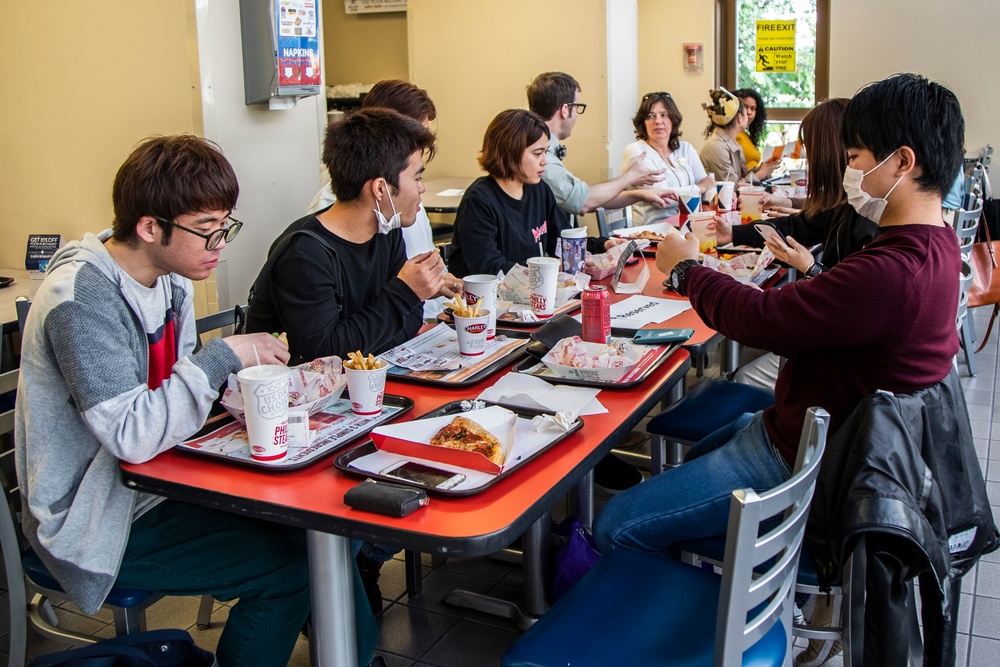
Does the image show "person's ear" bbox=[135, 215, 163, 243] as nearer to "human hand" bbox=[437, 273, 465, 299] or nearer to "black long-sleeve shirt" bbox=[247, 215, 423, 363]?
"black long-sleeve shirt" bbox=[247, 215, 423, 363]

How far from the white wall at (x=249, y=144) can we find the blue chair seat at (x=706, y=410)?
169 cm

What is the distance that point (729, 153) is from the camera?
6297 millimetres

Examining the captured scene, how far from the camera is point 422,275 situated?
227 centimetres

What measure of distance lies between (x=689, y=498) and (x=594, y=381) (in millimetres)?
329

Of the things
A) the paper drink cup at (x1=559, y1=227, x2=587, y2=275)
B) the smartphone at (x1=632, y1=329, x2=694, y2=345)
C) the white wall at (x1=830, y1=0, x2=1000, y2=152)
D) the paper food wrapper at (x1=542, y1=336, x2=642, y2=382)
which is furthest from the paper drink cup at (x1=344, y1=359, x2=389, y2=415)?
the white wall at (x1=830, y1=0, x2=1000, y2=152)

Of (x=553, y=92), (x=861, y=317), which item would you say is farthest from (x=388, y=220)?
(x=553, y=92)

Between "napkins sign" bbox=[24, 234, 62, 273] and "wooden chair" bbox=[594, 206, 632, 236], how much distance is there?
2.21m

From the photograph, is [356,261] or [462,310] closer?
[462,310]

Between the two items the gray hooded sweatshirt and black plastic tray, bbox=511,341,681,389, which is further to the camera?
black plastic tray, bbox=511,341,681,389

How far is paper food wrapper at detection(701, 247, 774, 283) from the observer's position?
3.08m

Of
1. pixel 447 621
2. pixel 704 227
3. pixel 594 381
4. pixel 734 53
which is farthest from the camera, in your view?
pixel 734 53

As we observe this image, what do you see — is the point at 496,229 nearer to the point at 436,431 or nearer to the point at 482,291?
the point at 482,291

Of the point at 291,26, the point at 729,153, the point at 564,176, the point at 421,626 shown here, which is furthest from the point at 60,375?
the point at 729,153

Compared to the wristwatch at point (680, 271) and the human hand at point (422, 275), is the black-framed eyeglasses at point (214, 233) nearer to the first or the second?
the human hand at point (422, 275)
